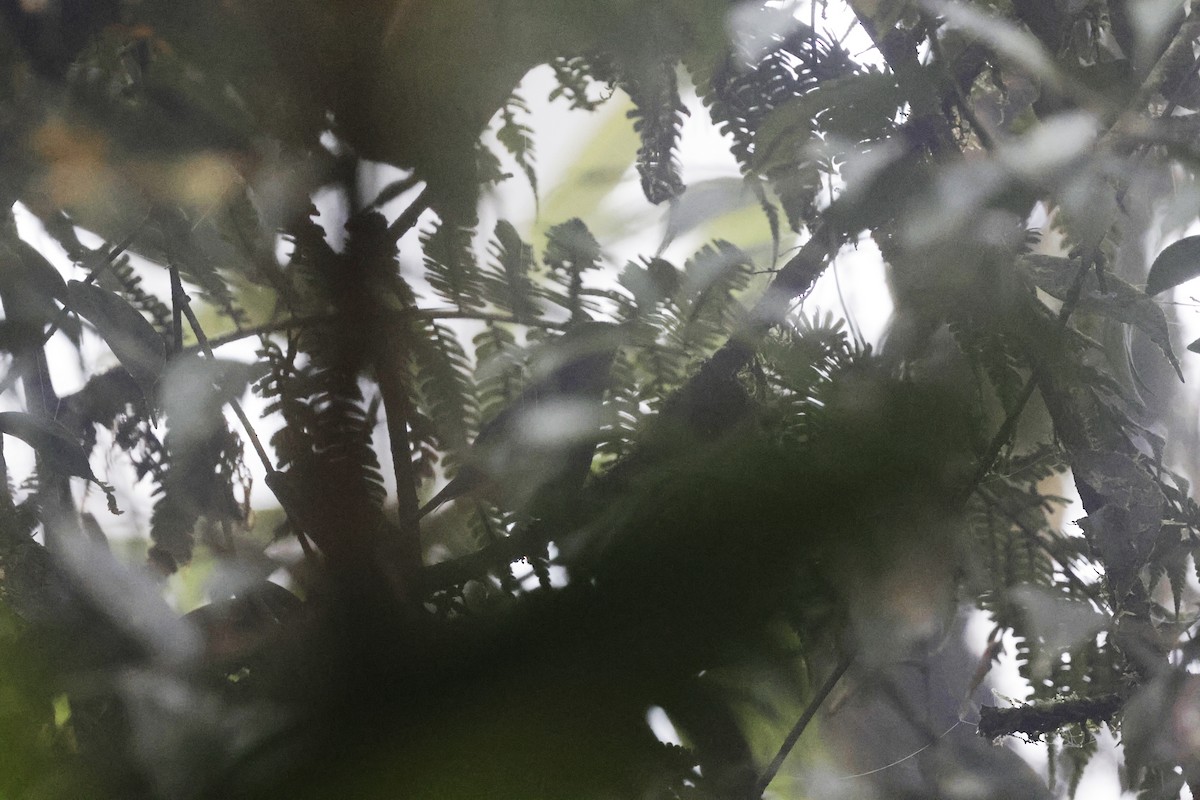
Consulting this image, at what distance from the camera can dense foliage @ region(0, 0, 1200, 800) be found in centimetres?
34

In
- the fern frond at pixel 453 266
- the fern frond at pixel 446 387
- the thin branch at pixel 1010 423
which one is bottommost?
the thin branch at pixel 1010 423

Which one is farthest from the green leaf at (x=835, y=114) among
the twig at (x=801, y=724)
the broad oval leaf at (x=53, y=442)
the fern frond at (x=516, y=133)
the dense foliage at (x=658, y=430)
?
the broad oval leaf at (x=53, y=442)

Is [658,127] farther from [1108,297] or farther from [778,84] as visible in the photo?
[1108,297]

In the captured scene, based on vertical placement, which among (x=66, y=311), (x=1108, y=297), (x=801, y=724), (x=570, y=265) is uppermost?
(x=66, y=311)

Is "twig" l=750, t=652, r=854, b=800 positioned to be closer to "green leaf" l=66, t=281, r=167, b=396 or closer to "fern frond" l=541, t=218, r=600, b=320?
"fern frond" l=541, t=218, r=600, b=320

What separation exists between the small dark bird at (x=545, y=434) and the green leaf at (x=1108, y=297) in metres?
0.18

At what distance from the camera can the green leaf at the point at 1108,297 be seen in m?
0.34

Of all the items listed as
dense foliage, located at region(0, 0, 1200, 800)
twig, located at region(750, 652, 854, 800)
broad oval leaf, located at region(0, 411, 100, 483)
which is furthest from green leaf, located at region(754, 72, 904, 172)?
broad oval leaf, located at region(0, 411, 100, 483)

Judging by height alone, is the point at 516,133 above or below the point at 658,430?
above

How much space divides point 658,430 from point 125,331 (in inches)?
10.2

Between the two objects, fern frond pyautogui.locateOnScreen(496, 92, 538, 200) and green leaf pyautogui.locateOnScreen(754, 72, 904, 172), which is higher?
fern frond pyautogui.locateOnScreen(496, 92, 538, 200)

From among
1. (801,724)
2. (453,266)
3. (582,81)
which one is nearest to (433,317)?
(453,266)

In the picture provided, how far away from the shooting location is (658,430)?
1.15ft

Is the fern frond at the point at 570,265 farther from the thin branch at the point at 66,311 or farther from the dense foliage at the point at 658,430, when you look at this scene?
the thin branch at the point at 66,311
